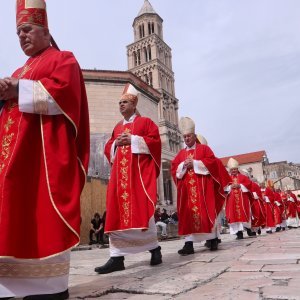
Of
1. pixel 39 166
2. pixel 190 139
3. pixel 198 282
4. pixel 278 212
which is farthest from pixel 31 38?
pixel 278 212

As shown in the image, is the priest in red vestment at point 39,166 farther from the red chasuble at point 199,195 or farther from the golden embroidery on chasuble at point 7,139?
the red chasuble at point 199,195

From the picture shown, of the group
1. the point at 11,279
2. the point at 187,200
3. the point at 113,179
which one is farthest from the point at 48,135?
the point at 187,200

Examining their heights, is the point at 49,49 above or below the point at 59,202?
above

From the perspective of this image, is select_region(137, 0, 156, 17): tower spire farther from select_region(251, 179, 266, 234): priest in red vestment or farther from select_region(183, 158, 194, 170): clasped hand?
select_region(183, 158, 194, 170): clasped hand

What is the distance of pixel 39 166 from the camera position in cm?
261

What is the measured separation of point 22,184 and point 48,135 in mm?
379

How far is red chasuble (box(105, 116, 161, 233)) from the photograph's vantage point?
4.28 metres

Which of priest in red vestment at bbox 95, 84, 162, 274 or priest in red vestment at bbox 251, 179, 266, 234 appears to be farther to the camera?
priest in red vestment at bbox 251, 179, 266, 234

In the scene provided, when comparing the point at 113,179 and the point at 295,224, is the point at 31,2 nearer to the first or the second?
the point at 113,179

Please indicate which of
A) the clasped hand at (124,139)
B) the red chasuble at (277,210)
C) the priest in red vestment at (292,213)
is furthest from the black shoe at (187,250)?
the priest in red vestment at (292,213)

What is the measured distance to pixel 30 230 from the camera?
7.98ft

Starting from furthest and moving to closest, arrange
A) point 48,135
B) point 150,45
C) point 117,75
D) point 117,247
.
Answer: point 150,45 < point 117,75 < point 117,247 < point 48,135

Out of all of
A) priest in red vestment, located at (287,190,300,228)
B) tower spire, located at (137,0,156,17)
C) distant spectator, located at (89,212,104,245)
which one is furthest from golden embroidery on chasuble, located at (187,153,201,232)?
tower spire, located at (137,0,156,17)

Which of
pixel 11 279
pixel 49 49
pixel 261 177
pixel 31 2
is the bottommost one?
pixel 11 279
